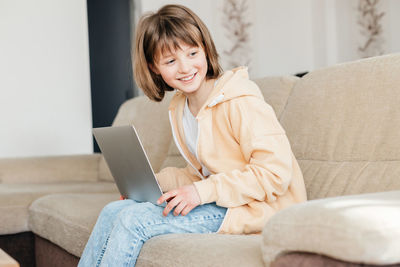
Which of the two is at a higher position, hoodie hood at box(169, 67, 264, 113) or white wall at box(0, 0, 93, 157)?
hoodie hood at box(169, 67, 264, 113)

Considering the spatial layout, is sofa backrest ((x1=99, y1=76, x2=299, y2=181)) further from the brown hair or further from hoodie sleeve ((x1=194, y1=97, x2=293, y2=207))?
hoodie sleeve ((x1=194, y1=97, x2=293, y2=207))

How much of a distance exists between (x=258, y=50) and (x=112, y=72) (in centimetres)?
133

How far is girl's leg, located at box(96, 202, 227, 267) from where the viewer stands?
132 centimetres

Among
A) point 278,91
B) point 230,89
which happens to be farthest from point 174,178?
point 278,91

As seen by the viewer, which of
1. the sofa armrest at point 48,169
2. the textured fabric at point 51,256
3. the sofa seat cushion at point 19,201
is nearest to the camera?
the textured fabric at point 51,256

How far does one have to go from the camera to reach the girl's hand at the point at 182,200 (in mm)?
1353

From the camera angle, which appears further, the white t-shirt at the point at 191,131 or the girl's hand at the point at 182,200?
the white t-shirt at the point at 191,131

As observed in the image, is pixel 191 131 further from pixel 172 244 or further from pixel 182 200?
pixel 172 244

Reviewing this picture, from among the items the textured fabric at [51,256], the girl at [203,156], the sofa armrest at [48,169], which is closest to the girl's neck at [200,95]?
the girl at [203,156]

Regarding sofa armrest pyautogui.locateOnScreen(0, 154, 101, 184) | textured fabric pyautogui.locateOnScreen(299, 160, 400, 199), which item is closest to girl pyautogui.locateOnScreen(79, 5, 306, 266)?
textured fabric pyautogui.locateOnScreen(299, 160, 400, 199)

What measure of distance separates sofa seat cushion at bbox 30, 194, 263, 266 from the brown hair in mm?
549

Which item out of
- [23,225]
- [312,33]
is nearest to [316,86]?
[23,225]

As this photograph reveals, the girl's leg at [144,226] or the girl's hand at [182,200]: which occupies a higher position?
the girl's hand at [182,200]

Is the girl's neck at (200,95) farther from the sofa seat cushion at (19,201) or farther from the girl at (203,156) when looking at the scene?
the sofa seat cushion at (19,201)
